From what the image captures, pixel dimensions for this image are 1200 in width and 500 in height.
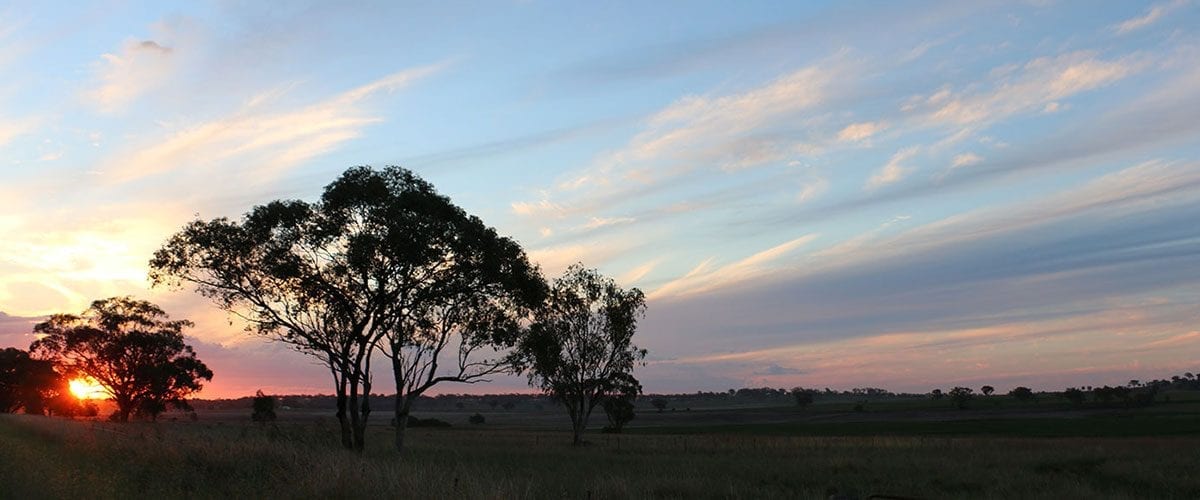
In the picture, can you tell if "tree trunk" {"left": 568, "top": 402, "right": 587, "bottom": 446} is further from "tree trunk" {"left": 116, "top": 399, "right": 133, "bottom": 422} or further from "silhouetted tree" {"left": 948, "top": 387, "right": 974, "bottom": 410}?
"silhouetted tree" {"left": 948, "top": 387, "right": 974, "bottom": 410}

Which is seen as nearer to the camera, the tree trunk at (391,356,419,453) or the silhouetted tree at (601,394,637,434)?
the tree trunk at (391,356,419,453)

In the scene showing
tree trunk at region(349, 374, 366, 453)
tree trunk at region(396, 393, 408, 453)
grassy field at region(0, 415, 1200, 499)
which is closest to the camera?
grassy field at region(0, 415, 1200, 499)

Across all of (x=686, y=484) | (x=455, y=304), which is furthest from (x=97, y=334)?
(x=686, y=484)

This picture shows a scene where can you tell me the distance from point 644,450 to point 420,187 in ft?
85.1

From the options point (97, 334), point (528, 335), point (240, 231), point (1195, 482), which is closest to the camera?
point (1195, 482)

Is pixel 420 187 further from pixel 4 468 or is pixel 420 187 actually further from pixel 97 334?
pixel 97 334

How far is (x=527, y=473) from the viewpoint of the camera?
32.0 meters

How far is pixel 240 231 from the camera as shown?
40406mm

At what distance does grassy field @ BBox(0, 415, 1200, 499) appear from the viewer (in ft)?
58.9

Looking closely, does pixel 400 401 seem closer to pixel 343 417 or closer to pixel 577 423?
pixel 343 417

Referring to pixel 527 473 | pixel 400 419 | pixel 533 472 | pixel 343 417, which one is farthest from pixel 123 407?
pixel 533 472

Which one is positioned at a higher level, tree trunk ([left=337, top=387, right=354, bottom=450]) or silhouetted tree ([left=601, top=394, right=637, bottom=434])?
tree trunk ([left=337, top=387, right=354, bottom=450])

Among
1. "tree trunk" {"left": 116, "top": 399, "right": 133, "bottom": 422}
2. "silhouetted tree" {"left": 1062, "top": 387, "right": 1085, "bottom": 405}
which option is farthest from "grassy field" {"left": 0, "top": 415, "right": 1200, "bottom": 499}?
"silhouetted tree" {"left": 1062, "top": 387, "right": 1085, "bottom": 405}

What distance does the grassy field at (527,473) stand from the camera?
1794cm
